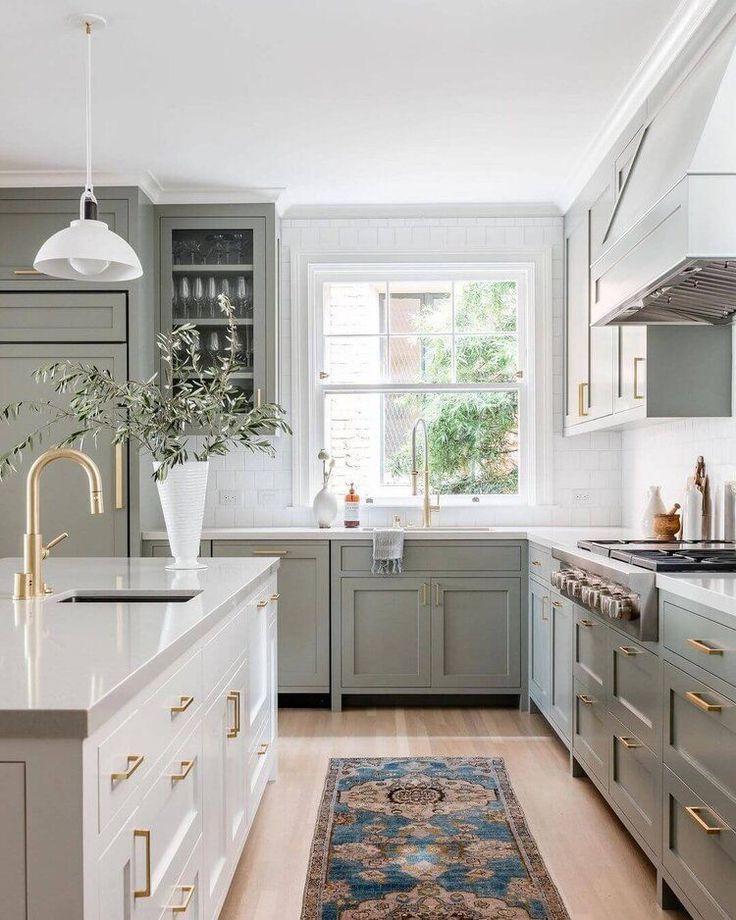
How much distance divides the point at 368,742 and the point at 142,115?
297 cm

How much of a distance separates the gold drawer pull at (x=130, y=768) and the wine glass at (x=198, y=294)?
3.57 m

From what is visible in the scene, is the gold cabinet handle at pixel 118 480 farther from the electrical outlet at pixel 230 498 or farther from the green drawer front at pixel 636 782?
the green drawer front at pixel 636 782

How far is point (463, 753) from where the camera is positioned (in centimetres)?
378

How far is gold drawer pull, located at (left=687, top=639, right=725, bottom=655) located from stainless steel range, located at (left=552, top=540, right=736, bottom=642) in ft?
1.20

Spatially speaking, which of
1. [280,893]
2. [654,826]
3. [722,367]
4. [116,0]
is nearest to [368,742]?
[280,893]

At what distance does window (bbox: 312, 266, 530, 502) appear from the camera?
510 centimetres

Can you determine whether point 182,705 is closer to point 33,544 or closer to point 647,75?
point 33,544

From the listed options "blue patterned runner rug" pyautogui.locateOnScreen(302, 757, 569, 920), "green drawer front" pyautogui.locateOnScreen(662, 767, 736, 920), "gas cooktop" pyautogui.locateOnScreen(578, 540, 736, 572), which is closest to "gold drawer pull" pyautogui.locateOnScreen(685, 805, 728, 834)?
"green drawer front" pyautogui.locateOnScreen(662, 767, 736, 920)

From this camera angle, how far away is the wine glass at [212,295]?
473 centimetres

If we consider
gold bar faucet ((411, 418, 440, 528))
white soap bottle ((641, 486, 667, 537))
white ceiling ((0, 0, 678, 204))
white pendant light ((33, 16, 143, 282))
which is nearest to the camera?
white pendant light ((33, 16, 143, 282))

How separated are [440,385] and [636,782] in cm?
284

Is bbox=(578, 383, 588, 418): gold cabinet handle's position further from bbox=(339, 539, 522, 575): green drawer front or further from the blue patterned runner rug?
the blue patterned runner rug

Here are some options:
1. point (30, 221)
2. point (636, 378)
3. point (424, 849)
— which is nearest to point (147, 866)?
point (424, 849)

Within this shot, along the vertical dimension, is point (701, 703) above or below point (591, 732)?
above
